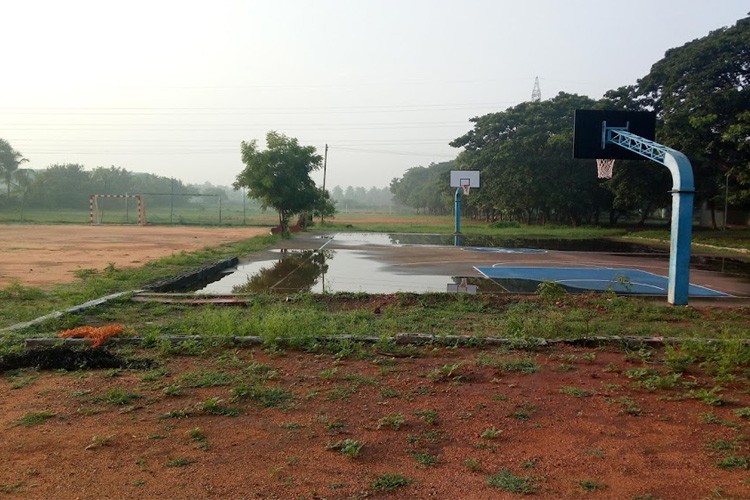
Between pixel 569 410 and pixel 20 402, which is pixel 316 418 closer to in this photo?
pixel 569 410

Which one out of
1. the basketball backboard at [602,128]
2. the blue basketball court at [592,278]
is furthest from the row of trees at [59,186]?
the basketball backboard at [602,128]

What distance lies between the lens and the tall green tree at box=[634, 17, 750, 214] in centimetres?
2594

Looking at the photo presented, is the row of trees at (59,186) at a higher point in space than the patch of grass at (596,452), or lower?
higher

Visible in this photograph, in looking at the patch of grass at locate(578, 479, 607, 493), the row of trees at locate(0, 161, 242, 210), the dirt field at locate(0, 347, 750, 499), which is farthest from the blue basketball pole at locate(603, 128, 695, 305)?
the row of trees at locate(0, 161, 242, 210)

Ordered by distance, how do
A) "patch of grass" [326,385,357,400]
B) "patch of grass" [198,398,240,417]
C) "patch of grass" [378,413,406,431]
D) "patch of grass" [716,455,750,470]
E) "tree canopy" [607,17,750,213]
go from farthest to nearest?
"tree canopy" [607,17,750,213] → "patch of grass" [326,385,357,400] → "patch of grass" [198,398,240,417] → "patch of grass" [378,413,406,431] → "patch of grass" [716,455,750,470]

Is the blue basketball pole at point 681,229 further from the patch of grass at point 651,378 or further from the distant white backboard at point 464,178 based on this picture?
the distant white backboard at point 464,178

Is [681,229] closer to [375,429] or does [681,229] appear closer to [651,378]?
[651,378]

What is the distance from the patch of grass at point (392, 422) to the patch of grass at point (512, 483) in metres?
0.89

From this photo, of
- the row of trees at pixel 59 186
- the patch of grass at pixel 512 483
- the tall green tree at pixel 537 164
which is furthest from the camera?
the row of trees at pixel 59 186

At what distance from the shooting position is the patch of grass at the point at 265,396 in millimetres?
4641

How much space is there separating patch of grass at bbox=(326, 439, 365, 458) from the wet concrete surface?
7640 mm

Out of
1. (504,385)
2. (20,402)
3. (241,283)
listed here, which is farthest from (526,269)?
(20,402)

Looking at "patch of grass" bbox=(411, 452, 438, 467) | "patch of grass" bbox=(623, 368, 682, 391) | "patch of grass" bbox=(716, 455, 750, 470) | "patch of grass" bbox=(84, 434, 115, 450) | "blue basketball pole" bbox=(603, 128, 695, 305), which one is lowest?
"patch of grass" bbox=(84, 434, 115, 450)

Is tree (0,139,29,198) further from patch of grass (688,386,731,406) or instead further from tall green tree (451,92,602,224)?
patch of grass (688,386,731,406)
